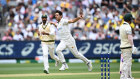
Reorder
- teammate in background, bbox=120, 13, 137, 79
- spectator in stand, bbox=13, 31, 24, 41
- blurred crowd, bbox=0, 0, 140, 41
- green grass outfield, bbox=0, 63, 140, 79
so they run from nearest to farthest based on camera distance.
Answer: teammate in background, bbox=120, 13, 137, 79, green grass outfield, bbox=0, 63, 140, 79, spectator in stand, bbox=13, 31, 24, 41, blurred crowd, bbox=0, 0, 140, 41

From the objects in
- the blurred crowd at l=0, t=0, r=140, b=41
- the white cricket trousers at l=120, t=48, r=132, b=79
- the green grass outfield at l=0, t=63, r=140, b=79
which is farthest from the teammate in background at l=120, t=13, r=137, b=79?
the blurred crowd at l=0, t=0, r=140, b=41

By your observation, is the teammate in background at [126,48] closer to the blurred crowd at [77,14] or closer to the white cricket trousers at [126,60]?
the white cricket trousers at [126,60]

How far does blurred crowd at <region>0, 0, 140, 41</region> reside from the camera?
25781 mm

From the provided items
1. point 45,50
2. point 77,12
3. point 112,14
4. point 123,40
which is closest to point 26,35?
point 77,12

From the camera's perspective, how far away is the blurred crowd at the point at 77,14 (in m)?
25.8

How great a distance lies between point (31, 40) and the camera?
24.7 metres

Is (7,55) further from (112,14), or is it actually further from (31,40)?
(112,14)

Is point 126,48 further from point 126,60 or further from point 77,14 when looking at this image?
point 77,14

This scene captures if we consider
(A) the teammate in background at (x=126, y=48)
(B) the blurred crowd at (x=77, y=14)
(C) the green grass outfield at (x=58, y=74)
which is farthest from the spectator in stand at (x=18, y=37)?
(A) the teammate in background at (x=126, y=48)

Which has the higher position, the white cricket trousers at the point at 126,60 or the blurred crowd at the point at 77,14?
the blurred crowd at the point at 77,14

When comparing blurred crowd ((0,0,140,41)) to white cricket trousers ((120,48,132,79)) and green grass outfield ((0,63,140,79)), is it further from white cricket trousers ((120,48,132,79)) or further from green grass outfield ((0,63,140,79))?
white cricket trousers ((120,48,132,79))

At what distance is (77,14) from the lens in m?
27.3

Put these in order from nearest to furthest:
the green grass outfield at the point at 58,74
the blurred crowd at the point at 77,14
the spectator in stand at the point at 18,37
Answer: the green grass outfield at the point at 58,74
the spectator in stand at the point at 18,37
the blurred crowd at the point at 77,14

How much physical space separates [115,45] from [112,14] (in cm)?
294
